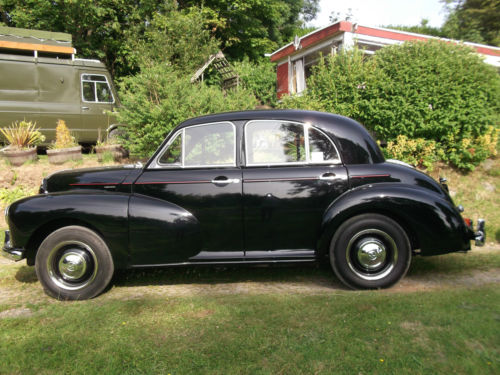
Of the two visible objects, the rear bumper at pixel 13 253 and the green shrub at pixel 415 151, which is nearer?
the rear bumper at pixel 13 253

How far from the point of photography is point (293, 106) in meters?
8.66

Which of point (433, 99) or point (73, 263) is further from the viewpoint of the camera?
point (433, 99)

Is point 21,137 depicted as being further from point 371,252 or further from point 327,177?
point 371,252

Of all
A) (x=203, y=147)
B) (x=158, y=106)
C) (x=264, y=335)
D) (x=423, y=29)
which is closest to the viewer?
(x=264, y=335)

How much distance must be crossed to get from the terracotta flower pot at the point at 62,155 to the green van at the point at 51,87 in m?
1.69

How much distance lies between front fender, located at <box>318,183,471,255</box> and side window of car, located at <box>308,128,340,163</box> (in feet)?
1.39

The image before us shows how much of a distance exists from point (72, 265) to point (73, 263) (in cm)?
2

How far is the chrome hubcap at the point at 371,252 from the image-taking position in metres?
3.76

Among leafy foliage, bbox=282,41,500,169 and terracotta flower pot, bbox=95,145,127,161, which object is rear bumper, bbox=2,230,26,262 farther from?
leafy foliage, bbox=282,41,500,169

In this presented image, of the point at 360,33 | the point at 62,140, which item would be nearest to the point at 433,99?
the point at 360,33

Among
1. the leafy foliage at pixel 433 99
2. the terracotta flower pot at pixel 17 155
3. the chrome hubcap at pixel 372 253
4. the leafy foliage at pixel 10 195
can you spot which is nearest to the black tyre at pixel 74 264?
the chrome hubcap at pixel 372 253

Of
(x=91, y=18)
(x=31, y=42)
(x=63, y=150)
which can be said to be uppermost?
(x=91, y=18)

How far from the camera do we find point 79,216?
3736 mm

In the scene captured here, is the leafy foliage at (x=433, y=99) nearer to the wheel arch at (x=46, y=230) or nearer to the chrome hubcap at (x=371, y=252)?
the chrome hubcap at (x=371, y=252)
